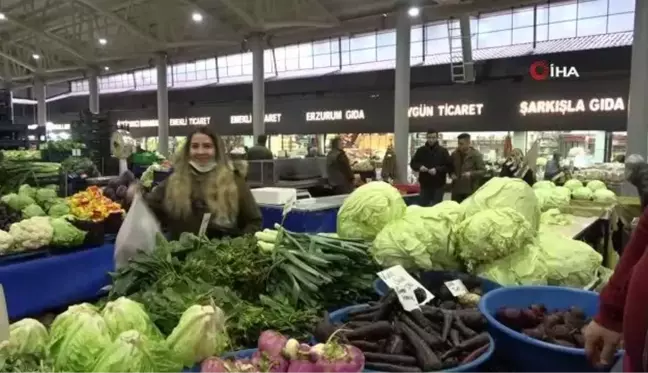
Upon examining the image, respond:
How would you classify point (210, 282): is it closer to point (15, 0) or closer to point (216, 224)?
point (216, 224)

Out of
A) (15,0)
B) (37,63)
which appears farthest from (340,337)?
(37,63)

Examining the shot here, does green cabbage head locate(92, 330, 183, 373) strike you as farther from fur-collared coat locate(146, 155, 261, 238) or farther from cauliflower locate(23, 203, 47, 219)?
cauliflower locate(23, 203, 47, 219)

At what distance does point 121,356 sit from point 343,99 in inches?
563

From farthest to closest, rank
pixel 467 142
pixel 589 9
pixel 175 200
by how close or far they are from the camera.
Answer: pixel 589 9
pixel 467 142
pixel 175 200

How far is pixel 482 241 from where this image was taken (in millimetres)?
2135

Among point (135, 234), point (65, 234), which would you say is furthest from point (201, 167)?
point (65, 234)

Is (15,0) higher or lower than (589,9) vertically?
higher

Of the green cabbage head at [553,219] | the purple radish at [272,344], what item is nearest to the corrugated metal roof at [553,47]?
the green cabbage head at [553,219]

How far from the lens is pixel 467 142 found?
27.6ft

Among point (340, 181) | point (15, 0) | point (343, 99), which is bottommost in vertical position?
point (340, 181)

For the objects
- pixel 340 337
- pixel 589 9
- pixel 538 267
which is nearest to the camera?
pixel 340 337

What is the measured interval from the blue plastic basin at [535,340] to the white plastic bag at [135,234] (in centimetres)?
182

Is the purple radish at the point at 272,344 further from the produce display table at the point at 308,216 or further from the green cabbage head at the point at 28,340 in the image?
the produce display table at the point at 308,216

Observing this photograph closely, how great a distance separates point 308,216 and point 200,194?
3.94 feet
